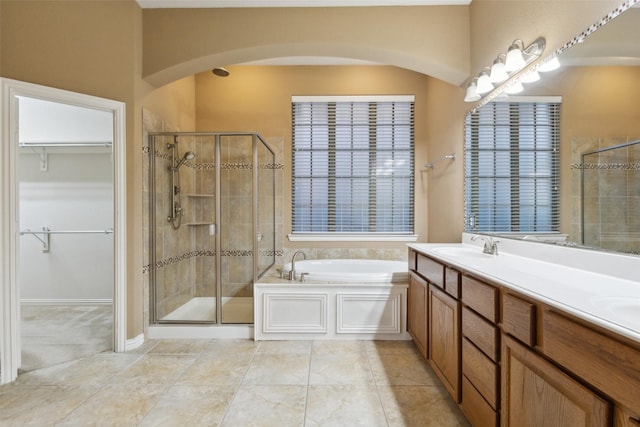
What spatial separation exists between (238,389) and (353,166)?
8.53 ft

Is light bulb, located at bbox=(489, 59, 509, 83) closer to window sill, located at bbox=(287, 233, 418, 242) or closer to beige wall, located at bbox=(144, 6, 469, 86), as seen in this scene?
beige wall, located at bbox=(144, 6, 469, 86)

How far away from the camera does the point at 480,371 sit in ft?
4.41

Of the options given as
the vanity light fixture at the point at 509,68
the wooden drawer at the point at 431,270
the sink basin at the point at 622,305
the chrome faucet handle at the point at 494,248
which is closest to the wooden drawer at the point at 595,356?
the sink basin at the point at 622,305

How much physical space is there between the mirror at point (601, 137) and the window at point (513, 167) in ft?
0.30

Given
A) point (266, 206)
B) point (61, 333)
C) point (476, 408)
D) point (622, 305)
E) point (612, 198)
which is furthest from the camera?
point (266, 206)

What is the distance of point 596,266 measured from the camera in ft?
4.39

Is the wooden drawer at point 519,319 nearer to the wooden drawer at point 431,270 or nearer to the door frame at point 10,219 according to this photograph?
the wooden drawer at point 431,270

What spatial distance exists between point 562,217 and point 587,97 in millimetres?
596

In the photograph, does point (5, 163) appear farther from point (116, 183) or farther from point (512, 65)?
point (512, 65)

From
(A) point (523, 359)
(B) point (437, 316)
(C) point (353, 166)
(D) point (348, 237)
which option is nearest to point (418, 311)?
(B) point (437, 316)

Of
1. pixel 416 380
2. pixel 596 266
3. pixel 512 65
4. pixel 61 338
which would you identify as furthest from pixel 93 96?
pixel 596 266

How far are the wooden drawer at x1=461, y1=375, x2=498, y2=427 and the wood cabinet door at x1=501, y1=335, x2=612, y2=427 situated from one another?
9 centimetres

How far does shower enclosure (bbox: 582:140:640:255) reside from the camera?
3.88 ft

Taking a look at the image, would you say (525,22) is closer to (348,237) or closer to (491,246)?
(491,246)
